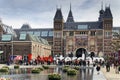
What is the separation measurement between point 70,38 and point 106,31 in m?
12.8

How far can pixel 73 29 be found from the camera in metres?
116

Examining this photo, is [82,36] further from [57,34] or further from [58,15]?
[58,15]

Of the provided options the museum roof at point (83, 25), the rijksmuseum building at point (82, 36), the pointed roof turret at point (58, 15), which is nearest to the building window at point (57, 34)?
the rijksmuseum building at point (82, 36)

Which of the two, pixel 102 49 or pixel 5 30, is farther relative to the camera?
pixel 102 49

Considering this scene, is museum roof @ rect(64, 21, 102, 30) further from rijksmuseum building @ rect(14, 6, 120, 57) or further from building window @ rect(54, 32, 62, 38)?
building window @ rect(54, 32, 62, 38)

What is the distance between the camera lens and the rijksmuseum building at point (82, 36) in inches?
4435

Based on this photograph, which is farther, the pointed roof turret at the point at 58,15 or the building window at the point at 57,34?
the pointed roof turret at the point at 58,15

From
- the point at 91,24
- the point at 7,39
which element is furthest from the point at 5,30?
the point at 91,24

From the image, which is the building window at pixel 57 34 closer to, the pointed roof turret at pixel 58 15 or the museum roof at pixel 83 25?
the museum roof at pixel 83 25

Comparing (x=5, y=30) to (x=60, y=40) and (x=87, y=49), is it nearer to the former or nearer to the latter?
(x=60, y=40)

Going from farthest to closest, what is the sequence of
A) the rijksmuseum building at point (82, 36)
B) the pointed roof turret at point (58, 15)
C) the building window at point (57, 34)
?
the pointed roof turret at point (58, 15) < the building window at point (57, 34) < the rijksmuseum building at point (82, 36)

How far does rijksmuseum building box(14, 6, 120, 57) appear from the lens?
113m

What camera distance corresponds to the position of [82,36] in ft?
375

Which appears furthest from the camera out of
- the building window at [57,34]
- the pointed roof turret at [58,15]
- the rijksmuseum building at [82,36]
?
the pointed roof turret at [58,15]
